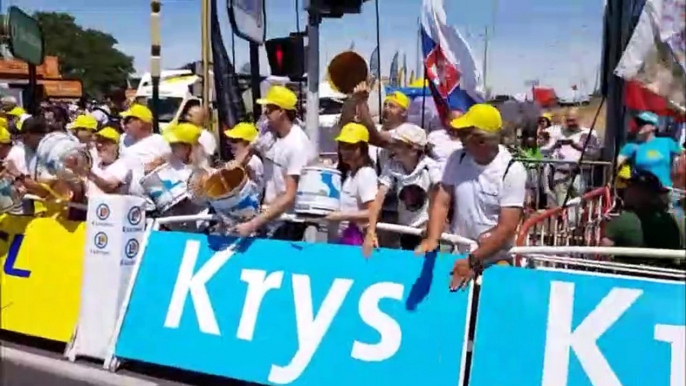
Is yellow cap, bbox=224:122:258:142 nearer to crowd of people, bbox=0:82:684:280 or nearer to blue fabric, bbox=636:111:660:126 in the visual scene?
crowd of people, bbox=0:82:684:280

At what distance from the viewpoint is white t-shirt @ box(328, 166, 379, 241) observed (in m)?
5.78

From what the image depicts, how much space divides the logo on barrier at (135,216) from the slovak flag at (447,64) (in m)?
3.59

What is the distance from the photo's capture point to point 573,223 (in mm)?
7195

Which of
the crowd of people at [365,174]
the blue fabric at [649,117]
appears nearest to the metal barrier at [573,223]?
the crowd of people at [365,174]

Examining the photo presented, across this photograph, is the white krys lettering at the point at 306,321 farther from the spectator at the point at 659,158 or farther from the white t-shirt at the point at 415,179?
the spectator at the point at 659,158

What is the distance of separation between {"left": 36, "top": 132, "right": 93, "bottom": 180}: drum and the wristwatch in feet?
10.8

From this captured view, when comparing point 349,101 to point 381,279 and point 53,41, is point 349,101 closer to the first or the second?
point 381,279

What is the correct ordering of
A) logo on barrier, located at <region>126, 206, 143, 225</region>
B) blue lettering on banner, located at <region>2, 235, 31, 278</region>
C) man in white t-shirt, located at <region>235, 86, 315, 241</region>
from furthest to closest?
blue lettering on banner, located at <region>2, 235, 31, 278</region> → logo on barrier, located at <region>126, 206, 143, 225</region> → man in white t-shirt, located at <region>235, 86, 315, 241</region>

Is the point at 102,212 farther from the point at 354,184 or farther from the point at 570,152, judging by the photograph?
the point at 570,152

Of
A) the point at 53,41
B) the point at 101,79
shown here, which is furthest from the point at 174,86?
the point at 101,79

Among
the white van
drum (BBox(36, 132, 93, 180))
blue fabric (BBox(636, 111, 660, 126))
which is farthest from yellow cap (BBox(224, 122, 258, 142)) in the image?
A: the white van

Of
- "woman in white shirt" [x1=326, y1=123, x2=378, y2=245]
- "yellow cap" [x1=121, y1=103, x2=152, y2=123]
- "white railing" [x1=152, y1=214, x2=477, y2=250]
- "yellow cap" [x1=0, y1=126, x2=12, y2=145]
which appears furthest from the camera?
"yellow cap" [x1=0, y1=126, x2=12, y2=145]

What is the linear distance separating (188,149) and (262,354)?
6.23ft

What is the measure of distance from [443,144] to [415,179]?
1.28 m
